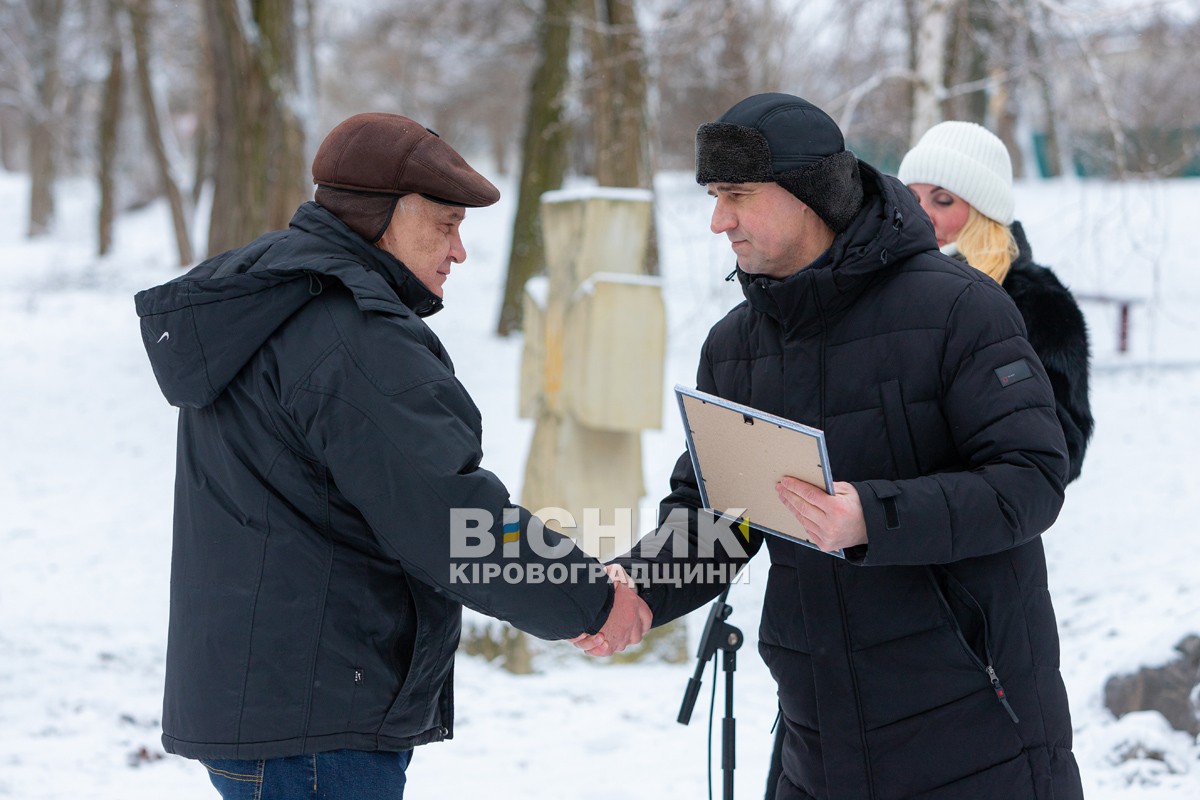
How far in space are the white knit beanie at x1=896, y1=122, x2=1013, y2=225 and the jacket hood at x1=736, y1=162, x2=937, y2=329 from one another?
870 mm

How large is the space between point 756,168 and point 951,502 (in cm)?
74

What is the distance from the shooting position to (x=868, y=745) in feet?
7.27

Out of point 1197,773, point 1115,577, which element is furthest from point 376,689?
point 1115,577

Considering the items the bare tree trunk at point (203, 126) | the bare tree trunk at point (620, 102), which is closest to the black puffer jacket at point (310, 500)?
the bare tree trunk at point (620, 102)

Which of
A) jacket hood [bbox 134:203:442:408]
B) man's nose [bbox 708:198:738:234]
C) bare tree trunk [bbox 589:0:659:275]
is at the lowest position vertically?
jacket hood [bbox 134:203:442:408]

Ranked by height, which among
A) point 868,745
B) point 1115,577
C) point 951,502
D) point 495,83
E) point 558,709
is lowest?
point 558,709

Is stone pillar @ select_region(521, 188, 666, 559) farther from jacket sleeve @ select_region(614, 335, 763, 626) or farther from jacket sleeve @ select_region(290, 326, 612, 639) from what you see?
jacket sleeve @ select_region(290, 326, 612, 639)

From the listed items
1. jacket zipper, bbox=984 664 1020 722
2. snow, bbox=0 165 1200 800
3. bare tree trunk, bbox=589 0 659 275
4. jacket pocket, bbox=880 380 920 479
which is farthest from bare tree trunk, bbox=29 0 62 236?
jacket zipper, bbox=984 664 1020 722

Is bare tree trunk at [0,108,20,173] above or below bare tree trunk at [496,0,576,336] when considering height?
above

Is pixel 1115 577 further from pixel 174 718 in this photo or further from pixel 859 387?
pixel 174 718

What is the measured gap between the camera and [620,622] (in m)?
2.47

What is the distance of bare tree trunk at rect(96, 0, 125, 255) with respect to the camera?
21.6m

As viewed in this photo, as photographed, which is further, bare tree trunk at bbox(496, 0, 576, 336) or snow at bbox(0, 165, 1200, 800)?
bare tree trunk at bbox(496, 0, 576, 336)

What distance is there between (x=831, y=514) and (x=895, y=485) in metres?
0.13
